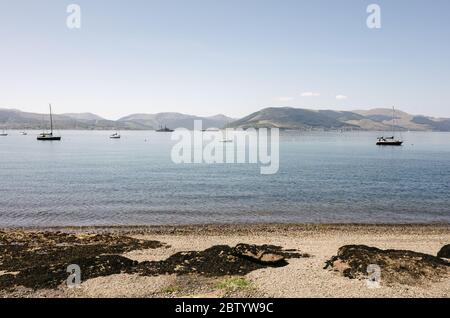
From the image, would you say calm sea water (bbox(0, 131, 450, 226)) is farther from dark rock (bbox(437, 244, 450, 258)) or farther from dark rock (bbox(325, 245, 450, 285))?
dark rock (bbox(325, 245, 450, 285))

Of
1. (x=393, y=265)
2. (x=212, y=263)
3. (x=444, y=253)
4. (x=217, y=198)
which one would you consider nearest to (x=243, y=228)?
(x=212, y=263)

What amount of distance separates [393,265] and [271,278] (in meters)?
7.57

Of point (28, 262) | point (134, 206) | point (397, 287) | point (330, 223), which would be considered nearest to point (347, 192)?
point (330, 223)

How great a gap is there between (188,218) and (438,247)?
23.6 metres

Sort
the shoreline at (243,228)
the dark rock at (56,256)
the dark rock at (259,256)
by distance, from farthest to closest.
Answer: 1. the shoreline at (243,228)
2. the dark rock at (259,256)
3. the dark rock at (56,256)

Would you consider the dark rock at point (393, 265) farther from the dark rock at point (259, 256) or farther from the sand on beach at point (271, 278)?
the dark rock at point (259, 256)

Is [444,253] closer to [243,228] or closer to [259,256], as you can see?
[259,256]

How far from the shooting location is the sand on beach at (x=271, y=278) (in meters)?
17.9

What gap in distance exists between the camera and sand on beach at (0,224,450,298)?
1794cm

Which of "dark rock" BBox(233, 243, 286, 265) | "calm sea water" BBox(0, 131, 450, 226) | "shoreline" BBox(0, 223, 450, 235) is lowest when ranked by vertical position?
"shoreline" BBox(0, 223, 450, 235)

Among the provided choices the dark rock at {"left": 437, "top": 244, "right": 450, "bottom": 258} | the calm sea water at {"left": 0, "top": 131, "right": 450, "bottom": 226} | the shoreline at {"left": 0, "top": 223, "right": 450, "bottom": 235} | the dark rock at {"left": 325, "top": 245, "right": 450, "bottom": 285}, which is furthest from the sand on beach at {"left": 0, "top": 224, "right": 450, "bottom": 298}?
the calm sea water at {"left": 0, "top": 131, "right": 450, "bottom": 226}

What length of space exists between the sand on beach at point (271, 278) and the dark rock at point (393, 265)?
0.55 meters

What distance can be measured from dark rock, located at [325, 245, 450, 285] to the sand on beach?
0.55 m

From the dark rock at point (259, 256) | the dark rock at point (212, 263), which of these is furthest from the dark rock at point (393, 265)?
the dark rock at point (212, 263)
